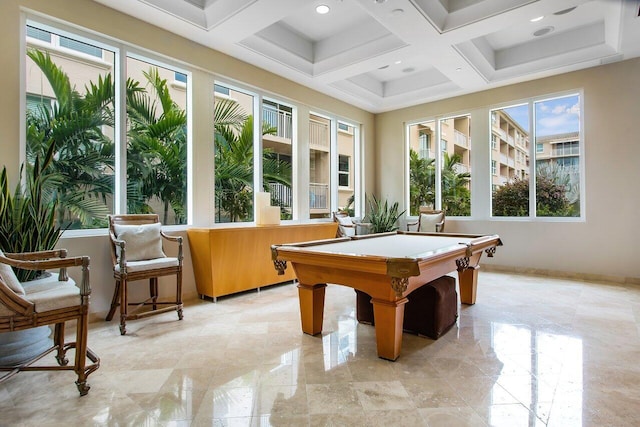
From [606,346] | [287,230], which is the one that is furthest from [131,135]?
[606,346]

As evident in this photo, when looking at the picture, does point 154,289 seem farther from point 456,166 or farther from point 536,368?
point 456,166

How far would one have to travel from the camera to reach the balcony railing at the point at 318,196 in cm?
641

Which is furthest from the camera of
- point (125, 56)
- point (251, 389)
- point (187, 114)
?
point (187, 114)

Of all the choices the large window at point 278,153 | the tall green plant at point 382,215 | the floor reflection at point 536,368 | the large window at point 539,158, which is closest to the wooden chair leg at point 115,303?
the large window at point 278,153

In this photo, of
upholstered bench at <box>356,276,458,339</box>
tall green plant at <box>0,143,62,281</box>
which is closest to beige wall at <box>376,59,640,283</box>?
upholstered bench at <box>356,276,458,339</box>

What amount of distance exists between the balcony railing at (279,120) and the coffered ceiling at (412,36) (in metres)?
0.61

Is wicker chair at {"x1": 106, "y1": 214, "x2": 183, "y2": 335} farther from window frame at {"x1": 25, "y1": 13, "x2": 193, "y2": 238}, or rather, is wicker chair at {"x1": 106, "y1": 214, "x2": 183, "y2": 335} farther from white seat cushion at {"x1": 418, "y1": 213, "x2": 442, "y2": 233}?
white seat cushion at {"x1": 418, "y1": 213, "x2": 442, "y2": 233}

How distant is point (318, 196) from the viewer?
6.61m

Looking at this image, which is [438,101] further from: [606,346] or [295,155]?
[606,346]

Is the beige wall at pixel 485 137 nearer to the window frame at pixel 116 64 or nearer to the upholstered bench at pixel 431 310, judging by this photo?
the window frame at pixel 116 64

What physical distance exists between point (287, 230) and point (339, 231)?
4.27 feet

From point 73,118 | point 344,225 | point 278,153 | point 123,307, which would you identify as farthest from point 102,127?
point 344,225

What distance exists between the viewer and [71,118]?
3.55 meters

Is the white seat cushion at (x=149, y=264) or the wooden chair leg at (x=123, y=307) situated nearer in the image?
the wooden chair leg at (x=123, y=307)
